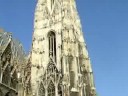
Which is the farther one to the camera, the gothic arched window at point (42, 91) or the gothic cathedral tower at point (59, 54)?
the gothic arched window at point (42, 91)

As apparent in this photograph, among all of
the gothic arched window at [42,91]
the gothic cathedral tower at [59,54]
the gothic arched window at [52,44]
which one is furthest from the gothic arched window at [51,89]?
the gothic arched window at [52,44]

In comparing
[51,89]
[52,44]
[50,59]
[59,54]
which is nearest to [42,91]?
[51,89]

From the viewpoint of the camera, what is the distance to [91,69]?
129ft

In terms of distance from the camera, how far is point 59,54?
1437 inches

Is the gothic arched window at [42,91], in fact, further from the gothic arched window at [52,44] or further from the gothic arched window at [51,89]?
the gothic arched window at [52,44]

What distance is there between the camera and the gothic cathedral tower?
34.3 metres

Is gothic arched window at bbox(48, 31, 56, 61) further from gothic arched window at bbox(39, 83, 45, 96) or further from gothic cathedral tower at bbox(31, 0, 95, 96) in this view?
gothic arched window at bbox(39, 83, 45, 96)

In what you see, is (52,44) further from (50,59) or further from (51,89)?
(51,89)

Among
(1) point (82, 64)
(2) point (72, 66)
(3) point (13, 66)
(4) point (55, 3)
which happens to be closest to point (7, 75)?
(3) point (13, 66)

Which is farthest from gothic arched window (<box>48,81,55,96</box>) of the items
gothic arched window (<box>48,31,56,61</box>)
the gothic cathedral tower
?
gothic arched window (<box>48,31,56,61</box>)

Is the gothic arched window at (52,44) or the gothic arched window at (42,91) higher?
the gothic arched window at (52,44)

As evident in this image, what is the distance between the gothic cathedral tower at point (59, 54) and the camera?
3434 cm

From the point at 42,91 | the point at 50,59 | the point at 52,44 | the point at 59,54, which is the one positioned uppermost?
the point at 52,44

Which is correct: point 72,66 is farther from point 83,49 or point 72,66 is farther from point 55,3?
point 55,3
